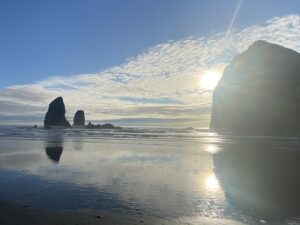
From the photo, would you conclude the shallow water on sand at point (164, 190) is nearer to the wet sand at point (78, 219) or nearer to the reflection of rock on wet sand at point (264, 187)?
the reflection of rock on wet sand at point (264, 187)

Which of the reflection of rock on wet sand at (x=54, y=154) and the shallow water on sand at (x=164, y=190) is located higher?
the reflection of rock on wet sand at (x=54, y=154)

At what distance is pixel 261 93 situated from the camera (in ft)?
418

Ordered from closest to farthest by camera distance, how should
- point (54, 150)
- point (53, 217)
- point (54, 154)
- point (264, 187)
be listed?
1. point (53, 217)
2. point (264, 187)
3. point (54, 154)
4. point (54, 150)

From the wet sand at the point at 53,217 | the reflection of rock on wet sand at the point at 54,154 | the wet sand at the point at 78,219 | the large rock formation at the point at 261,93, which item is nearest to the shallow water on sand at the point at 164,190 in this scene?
the wet sand at the point at 78,219

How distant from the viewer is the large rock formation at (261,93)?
11650 centimetres

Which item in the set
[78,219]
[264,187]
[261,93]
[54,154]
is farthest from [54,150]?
[261,93]

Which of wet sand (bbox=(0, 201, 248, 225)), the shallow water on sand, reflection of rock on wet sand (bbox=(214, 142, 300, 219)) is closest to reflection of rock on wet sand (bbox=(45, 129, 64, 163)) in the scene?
the shallow water on sand

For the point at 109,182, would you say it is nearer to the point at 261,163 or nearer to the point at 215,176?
the point at 215,176

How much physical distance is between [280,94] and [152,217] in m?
121

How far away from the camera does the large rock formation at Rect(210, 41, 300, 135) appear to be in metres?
116

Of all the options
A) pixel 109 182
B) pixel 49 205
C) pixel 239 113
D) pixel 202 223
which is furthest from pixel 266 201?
pixel 239 113

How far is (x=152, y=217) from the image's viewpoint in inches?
479

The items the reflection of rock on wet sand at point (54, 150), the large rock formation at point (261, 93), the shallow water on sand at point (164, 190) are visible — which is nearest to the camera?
the shallow water on sand at point (164, 190)

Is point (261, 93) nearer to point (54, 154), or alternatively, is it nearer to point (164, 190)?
point (54, 154)
